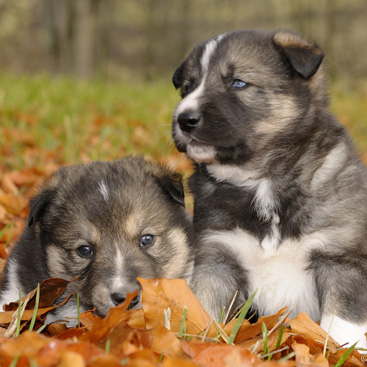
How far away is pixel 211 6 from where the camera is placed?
29859 millimetres

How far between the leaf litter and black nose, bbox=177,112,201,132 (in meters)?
1.00

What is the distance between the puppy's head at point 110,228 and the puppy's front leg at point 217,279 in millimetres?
83

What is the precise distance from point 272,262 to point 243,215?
32 centimetres

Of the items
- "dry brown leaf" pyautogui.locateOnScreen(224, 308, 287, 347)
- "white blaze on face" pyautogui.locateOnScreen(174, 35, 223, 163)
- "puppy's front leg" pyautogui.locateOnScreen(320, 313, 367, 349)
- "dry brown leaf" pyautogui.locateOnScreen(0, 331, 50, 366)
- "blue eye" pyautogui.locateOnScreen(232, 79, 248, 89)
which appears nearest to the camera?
"dry brown leaf" pyautogui.locateOnScreen(0, 331, 50, 366)

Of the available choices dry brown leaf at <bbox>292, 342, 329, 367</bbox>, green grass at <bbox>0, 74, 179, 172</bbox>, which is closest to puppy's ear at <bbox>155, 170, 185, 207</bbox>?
dry brown leaf at <bbox>292, 342, 329, 367</bbox>

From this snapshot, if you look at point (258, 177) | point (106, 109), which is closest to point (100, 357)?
point (258, 177)

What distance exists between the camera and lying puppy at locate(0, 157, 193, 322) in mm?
3064

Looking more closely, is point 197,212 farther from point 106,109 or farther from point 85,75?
point 85,75

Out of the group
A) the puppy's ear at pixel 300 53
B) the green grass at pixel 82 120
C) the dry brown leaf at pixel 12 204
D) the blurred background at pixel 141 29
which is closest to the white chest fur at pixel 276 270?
the puppy's ear at pixel 300 53

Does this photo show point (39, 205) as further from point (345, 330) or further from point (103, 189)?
point (345, 330)

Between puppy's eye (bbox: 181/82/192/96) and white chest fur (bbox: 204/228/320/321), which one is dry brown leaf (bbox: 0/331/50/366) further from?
puppy's eye (bbox: 181/82/192/96)

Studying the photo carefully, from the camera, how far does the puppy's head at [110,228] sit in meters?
3.04

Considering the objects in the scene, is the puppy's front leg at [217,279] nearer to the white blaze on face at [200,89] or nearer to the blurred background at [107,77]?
the white blaze on face at [200,89]

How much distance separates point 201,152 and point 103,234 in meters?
0.77
